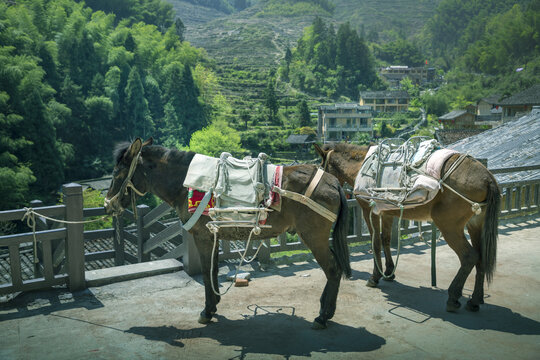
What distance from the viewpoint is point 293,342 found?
13.7 ft

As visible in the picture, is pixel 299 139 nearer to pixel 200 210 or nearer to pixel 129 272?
pixel 129 272

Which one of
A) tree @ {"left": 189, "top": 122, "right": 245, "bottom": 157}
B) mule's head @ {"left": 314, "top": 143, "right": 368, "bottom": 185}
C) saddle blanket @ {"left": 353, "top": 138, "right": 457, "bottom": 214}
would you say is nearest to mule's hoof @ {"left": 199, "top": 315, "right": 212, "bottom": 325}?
saddle blanket @ {"left": 353, "top": 138, "right": 457, "bottom": 214}

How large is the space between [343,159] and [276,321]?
217 centimetres

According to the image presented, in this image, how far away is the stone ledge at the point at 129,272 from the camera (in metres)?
5.57

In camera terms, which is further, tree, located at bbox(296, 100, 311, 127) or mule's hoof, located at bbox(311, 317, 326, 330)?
tree, located at bbox(296, 100, 311, 127)

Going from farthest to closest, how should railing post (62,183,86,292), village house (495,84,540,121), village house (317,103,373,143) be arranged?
village house (317,103,373,143), village house (495,84,540,121), railing post (62,183,86,292)

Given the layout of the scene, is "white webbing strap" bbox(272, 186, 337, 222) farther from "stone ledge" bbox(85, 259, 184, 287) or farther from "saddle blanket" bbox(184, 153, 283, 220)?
"stone ledge" bbox(85, 259, 184, 287)

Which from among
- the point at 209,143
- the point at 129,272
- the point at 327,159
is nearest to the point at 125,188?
the point at 129,272

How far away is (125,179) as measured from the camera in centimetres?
473

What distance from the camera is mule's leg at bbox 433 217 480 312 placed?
4781 millimetres

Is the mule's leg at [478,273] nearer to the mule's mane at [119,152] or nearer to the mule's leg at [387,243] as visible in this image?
the mule's leg at [387,243]

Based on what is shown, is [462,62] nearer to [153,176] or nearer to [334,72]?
[334,72]

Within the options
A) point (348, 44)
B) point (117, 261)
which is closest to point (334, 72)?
point (348, 44)

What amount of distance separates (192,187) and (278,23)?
206 m
